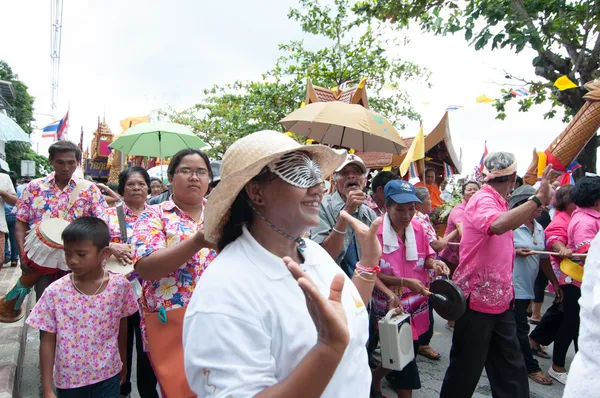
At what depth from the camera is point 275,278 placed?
1251 mm

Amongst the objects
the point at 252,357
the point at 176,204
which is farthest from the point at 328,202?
the point at 252,357

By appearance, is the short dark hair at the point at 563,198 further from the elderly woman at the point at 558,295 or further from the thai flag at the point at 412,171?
the thai flag at the point at 412,171

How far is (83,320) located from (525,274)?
4107 millimetres

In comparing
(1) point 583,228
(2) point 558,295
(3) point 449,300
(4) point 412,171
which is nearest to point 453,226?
(4) point 412,171

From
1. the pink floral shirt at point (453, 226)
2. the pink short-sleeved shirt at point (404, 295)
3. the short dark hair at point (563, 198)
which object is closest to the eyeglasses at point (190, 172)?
the pink short-sleeved shirt at point (404, 295)

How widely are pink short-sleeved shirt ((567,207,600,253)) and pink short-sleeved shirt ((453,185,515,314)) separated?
1359 mm

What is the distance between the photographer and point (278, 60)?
1605cm

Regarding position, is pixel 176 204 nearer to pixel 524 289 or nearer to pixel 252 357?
pixel 252 357

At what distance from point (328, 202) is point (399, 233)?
2.16 ft

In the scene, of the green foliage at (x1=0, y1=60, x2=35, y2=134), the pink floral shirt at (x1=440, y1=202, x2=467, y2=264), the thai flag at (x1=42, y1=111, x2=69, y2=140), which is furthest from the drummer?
the green foliage at (x1=0, y1=60, x2=35, y2=134)

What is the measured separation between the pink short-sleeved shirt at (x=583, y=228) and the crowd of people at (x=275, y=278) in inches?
0.5

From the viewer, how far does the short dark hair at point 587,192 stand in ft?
12.9

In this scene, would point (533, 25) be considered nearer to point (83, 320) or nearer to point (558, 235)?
point (558, 235)

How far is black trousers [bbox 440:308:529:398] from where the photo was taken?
304cm
